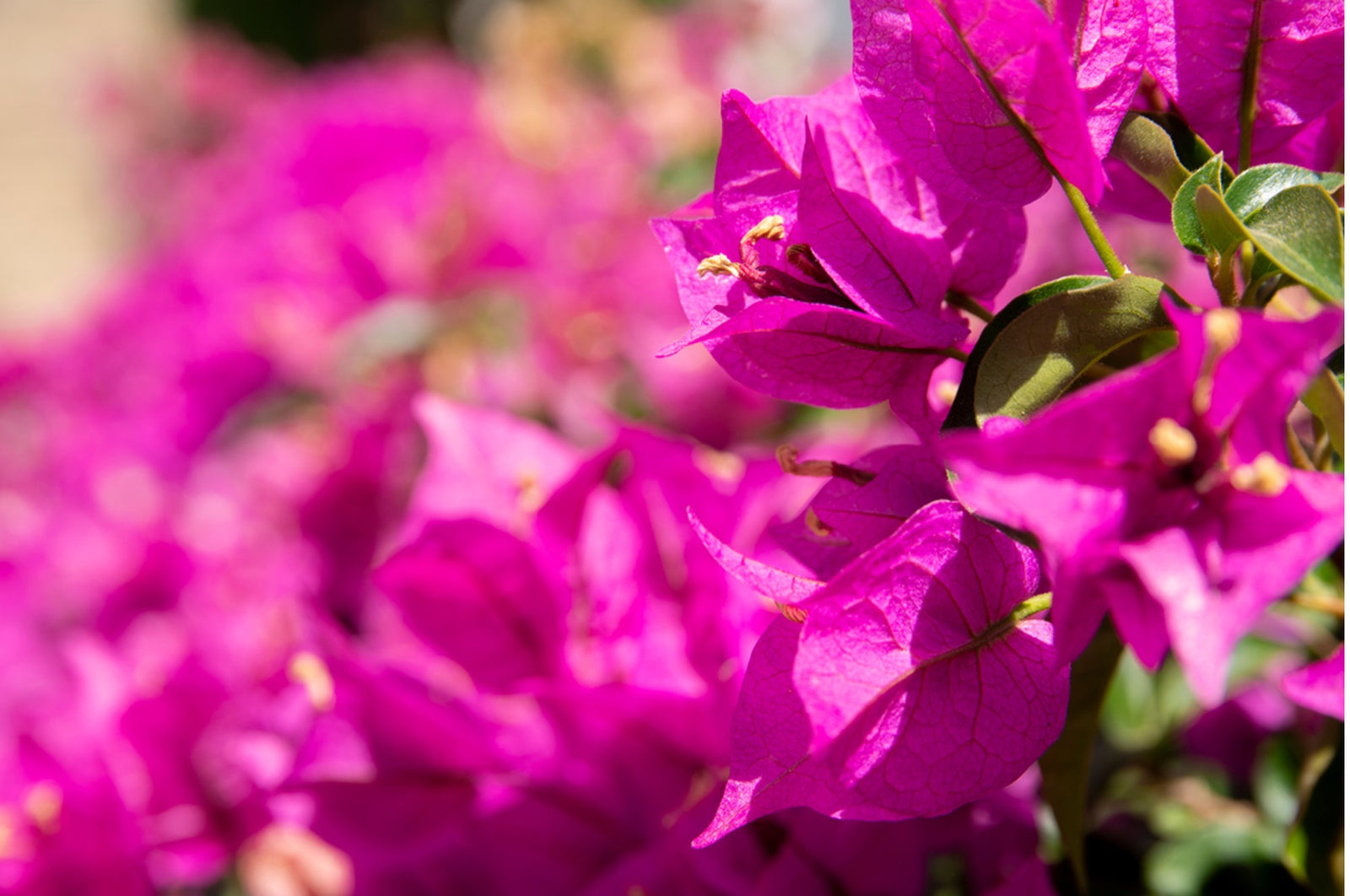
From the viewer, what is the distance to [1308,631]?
573 millimetres

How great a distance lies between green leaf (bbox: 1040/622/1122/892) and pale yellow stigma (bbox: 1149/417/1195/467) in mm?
98

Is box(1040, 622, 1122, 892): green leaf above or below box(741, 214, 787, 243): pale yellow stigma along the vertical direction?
below

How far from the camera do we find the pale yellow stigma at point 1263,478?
0.78ft

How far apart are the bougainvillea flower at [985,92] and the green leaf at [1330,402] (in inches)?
3.1

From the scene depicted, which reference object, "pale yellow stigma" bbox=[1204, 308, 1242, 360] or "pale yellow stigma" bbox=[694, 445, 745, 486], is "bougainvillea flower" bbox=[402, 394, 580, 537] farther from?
"pale yellow stigma" bbox=[1204, 308, 1242, 360]

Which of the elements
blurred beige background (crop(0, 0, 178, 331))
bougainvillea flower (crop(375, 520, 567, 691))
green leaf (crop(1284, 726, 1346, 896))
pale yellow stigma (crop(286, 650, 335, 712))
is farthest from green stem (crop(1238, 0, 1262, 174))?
blurred beige background (crop(0, 0, 178, 331))

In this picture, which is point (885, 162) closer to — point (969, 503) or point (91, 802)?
point (969, 503)

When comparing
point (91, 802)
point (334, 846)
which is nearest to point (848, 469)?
point (334, 846)

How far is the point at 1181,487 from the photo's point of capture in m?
0.25

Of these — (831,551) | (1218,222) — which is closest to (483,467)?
(831,551)

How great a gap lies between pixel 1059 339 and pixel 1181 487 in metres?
0.06

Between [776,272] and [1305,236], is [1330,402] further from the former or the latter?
[776,272]

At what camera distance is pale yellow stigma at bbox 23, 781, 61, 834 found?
0.58 metres

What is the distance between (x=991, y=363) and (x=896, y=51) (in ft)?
0.31
